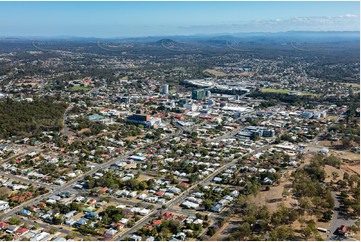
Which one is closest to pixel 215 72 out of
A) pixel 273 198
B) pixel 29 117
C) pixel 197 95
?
pixel 197 95

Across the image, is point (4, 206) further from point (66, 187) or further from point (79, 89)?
point (79, 89)

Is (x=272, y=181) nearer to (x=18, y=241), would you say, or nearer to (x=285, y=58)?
(x=18, y=241)

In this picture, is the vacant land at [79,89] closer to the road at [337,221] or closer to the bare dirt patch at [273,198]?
the bare dirt patch at [273,198]

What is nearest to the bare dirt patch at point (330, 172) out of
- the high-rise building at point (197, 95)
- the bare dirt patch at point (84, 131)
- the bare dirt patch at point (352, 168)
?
the bare dirt patch at point (352, 168)

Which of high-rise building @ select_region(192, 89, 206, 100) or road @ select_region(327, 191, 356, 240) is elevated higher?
high-rise building @ select_region(192, 89, 206, 100)

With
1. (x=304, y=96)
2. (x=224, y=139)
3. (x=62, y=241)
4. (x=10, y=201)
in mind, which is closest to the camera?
(x=62, y=241)

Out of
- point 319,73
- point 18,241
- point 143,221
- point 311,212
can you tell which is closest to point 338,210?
point 311,212

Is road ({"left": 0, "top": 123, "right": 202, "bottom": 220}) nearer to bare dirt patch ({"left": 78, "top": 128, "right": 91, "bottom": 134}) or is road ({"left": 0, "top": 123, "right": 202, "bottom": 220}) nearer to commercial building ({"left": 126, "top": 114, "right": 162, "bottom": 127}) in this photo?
commercial building ({"left": 126, "top": 114, "right": 162, "bottom": 127})

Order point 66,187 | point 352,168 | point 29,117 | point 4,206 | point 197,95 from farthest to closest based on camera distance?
point 197,95 < point 29,117 < point 352,168 < point 66,187 < point 4,206

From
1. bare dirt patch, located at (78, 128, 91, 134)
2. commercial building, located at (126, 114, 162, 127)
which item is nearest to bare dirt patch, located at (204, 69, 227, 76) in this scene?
commercial building, located at (126, 114, 162, 127)

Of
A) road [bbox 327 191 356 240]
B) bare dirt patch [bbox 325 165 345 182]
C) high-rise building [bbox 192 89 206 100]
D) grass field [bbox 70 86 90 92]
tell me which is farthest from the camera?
grass field [bbox 70 86 90 92]

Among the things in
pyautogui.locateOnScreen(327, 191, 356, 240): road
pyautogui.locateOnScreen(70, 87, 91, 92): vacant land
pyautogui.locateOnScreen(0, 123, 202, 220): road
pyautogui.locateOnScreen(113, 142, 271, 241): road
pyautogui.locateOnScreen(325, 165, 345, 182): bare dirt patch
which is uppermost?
pyautogui.locateOnScreen(70, 87, 91, 92): vacant land
